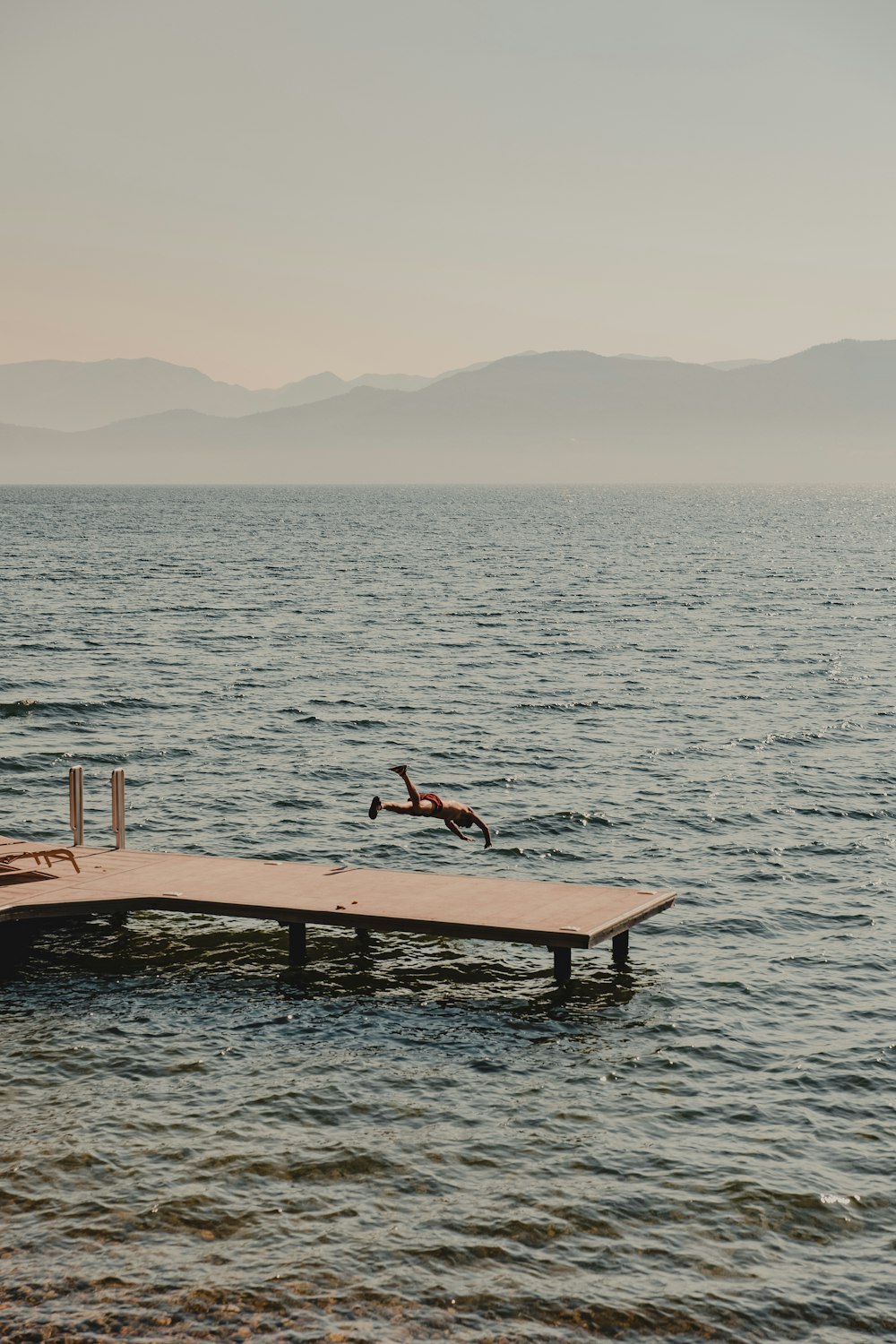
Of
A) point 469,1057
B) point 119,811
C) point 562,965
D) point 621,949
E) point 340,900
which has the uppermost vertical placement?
point 119,811

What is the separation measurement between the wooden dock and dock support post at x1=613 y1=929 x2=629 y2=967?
0.02 m

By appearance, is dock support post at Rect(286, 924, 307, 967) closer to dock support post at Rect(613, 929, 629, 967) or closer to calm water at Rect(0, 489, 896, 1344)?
calm water at Rect(0, 489, 896, 1344)

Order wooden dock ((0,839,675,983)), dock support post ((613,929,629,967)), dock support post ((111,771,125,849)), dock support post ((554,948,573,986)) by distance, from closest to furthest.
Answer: wooden dock ((0,839,675,983))
dock support post ((554,948,573,986))
dock support post ((613,929,629,967))
dock support post ((111,771,125,849))

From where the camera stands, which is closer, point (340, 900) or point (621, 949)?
point (340, 900)

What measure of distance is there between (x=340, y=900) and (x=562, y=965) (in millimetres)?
4172

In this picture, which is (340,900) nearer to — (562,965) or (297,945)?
(297,945)

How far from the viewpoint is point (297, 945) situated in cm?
2606

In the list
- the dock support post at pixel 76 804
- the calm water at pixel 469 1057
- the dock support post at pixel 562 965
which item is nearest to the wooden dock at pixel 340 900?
the dock support post at pixel 562 965

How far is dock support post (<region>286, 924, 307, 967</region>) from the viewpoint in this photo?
2605cm

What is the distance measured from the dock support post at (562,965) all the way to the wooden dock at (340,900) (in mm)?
15

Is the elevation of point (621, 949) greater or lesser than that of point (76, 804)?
lesser

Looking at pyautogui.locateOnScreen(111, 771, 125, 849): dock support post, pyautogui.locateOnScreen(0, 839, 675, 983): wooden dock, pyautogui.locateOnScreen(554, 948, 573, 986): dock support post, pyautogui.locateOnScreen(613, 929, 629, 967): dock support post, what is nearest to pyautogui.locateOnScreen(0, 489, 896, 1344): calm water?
pyautogui.locateOnScreen(613, 929, 629, 967): dock support post

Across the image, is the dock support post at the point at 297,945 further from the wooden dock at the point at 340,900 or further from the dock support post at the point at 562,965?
the dock support post at the point at 562,965

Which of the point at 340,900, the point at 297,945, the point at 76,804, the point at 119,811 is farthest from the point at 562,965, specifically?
the point at 76,804
